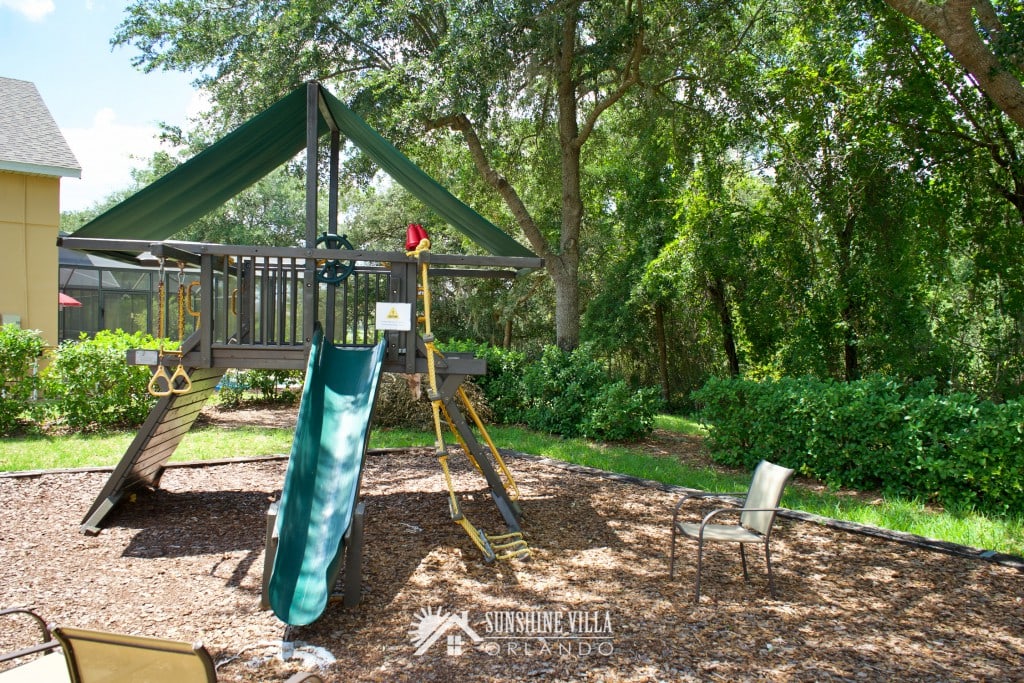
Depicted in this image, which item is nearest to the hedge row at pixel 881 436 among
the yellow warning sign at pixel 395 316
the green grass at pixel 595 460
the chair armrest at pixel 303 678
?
the green grass at pixel 595 460

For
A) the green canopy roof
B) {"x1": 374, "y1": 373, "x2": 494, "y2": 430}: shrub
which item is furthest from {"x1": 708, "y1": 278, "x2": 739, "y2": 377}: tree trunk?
the green canopy roof

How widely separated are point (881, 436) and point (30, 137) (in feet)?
44.2

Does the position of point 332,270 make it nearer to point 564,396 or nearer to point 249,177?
point 249,177

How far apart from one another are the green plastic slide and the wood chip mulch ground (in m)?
0.24

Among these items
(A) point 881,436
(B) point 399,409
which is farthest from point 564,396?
(A) point 881,436

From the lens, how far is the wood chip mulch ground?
3248mm

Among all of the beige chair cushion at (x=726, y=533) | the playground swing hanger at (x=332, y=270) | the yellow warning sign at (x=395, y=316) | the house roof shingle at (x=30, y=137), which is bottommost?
the beige chair cushion at (x=726, y=533)

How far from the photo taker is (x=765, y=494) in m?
4.30

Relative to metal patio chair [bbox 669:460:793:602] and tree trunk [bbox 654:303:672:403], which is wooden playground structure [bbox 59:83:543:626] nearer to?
metal patio chair [bbox 669:460:793:602]

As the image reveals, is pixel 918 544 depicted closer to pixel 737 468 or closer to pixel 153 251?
pixel 737 468

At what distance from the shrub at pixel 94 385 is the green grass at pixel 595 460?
1.37ft

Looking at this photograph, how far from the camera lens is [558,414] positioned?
10.1 meters

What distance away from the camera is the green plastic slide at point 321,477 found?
136 inches

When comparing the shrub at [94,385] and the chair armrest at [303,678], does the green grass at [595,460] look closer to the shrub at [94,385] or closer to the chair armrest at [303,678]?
the shrub at [94,385]
